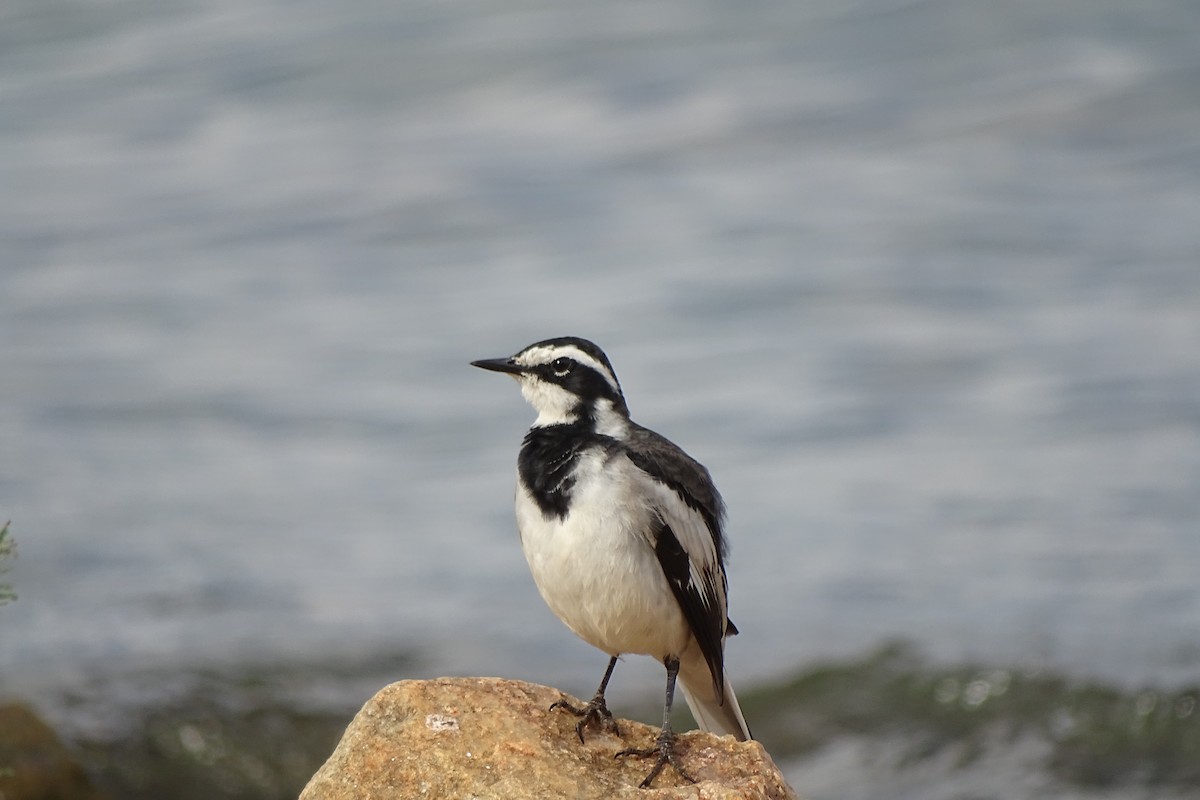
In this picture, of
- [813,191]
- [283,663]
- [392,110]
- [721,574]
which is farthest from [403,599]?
[392,110]

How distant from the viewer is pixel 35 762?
12.2m

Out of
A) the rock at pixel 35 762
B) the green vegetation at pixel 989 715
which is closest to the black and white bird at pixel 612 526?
the rock at pixel 35 762

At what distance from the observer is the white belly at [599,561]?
793cm

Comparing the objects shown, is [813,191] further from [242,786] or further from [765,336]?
[242,786]

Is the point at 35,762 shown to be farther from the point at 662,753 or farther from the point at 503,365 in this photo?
the point at 662,753

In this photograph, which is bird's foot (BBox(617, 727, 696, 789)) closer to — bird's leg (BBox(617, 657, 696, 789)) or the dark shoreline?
bird's leg (BBox(617, 657, 696, 789))

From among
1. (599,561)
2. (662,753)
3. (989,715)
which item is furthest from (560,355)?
(989,715)

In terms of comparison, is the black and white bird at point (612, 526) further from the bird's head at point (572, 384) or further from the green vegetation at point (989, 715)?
the green vegetation at point (989, 715)

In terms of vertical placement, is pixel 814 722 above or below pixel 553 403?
below

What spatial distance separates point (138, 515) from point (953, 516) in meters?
9.42

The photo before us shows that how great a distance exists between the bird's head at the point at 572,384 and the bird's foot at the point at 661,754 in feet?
4.84

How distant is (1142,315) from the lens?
83.7 ft

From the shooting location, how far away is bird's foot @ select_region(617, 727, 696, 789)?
7.73 m

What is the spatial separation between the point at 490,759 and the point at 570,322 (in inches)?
734
